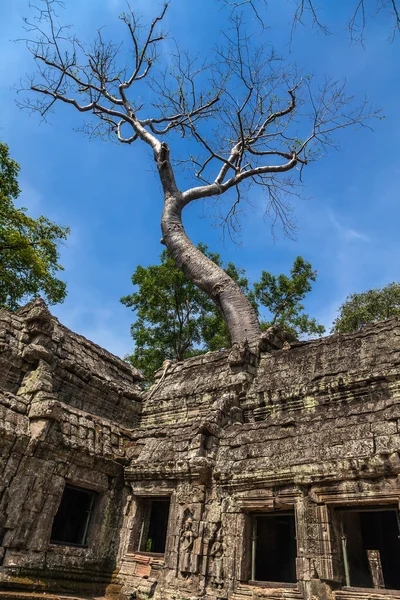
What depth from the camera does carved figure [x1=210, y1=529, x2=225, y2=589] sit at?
6.42 meters

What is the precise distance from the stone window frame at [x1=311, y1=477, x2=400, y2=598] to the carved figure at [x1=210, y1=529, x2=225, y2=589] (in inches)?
67.5

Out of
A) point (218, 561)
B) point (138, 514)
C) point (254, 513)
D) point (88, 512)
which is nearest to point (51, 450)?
point (88, 512)

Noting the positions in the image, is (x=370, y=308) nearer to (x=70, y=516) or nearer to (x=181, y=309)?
(x=181, y=309)

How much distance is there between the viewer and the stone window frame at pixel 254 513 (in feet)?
19.8

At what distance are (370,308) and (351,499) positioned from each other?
19407mm

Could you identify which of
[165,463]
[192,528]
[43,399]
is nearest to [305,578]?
[192,528]

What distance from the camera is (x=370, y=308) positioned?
2359 centimetres

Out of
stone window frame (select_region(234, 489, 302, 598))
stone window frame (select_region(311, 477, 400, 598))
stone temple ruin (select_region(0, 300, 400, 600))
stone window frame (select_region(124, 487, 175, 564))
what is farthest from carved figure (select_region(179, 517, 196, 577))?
stone window frame (select_region(311, 477, 400, 598))

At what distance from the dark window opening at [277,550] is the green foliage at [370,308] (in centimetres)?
1495

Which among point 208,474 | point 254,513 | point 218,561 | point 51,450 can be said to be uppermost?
point 51,450

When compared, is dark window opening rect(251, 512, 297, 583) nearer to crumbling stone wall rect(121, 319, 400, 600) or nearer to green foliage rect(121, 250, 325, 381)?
crumbling stone wall rect(121, 319, 400, 600)

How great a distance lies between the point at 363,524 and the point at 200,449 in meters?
4.62

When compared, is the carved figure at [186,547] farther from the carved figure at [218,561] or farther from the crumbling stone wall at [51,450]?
the crumbling stone wall at [51,450]

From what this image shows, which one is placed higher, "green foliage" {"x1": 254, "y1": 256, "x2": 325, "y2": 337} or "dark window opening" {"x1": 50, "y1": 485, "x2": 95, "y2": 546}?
"green foliage" {"x1": 254, "y1": 256, "x2": 325, "y2": 337}
